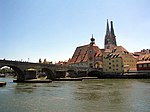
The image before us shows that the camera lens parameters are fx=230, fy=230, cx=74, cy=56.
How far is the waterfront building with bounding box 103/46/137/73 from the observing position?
436ft

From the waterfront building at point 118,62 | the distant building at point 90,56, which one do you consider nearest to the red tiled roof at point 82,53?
the distant building at point 90,56

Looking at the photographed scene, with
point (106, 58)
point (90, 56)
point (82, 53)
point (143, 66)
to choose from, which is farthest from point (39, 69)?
point (82, 53)

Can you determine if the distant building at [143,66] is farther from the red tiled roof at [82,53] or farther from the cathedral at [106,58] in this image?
the red tiled roof at [82,53]

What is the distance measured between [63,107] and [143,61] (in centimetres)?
10840

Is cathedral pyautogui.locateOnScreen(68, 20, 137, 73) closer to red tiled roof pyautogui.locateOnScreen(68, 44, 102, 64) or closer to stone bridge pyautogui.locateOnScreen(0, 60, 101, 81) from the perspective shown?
red tiled roof pyautogui.locateOnScreen(68, 44, 102, 64)

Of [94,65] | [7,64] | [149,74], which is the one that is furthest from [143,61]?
[7,64]

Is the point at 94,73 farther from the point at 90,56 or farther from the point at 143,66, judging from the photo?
the point at 143,66

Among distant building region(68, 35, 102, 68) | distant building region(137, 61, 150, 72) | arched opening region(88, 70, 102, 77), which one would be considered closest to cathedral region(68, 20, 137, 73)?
distant building region(68, 35, 102, 68)

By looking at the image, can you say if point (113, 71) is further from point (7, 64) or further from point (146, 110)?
point (146, 110)

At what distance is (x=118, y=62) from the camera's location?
133 metres

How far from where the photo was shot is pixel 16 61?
82.3 meters

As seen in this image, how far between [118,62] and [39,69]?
49807mm

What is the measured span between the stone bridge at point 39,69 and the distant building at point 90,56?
20362 mm

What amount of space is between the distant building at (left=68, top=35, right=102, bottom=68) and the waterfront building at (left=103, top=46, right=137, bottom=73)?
13.5 meters
